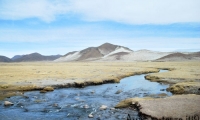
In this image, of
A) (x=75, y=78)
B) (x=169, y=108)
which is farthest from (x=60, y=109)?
(x=75, y=78)

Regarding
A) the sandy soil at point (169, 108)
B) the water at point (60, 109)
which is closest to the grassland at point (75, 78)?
the water at point (60, 109)

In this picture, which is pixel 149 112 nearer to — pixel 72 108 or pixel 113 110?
pixel 113 110

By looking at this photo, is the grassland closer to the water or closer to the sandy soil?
the water

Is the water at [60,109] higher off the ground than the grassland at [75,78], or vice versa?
the grassland at [75,78]

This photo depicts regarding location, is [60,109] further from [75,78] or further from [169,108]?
[75,78]

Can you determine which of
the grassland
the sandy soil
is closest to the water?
the sandy soil

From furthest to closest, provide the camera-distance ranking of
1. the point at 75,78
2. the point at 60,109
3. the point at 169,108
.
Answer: the point at 75,78 → the point at 60,109 → the point at 169,108

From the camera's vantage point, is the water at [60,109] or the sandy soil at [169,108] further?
the water at [60,109]

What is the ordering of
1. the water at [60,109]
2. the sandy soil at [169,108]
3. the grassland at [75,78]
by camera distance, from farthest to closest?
1. the grassland at [75,78]
2. the water at [60,109]
3. the sandy soil at [169,108]

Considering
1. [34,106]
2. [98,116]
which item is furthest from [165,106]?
[34,106]

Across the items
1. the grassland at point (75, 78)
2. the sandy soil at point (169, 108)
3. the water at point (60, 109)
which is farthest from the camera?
the grassland at point (75, 78)

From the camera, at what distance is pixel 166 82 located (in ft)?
106

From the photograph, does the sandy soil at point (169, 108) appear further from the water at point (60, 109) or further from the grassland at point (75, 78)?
the grassland at point (75, 78)

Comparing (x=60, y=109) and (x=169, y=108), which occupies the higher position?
(x=169, y=108)
